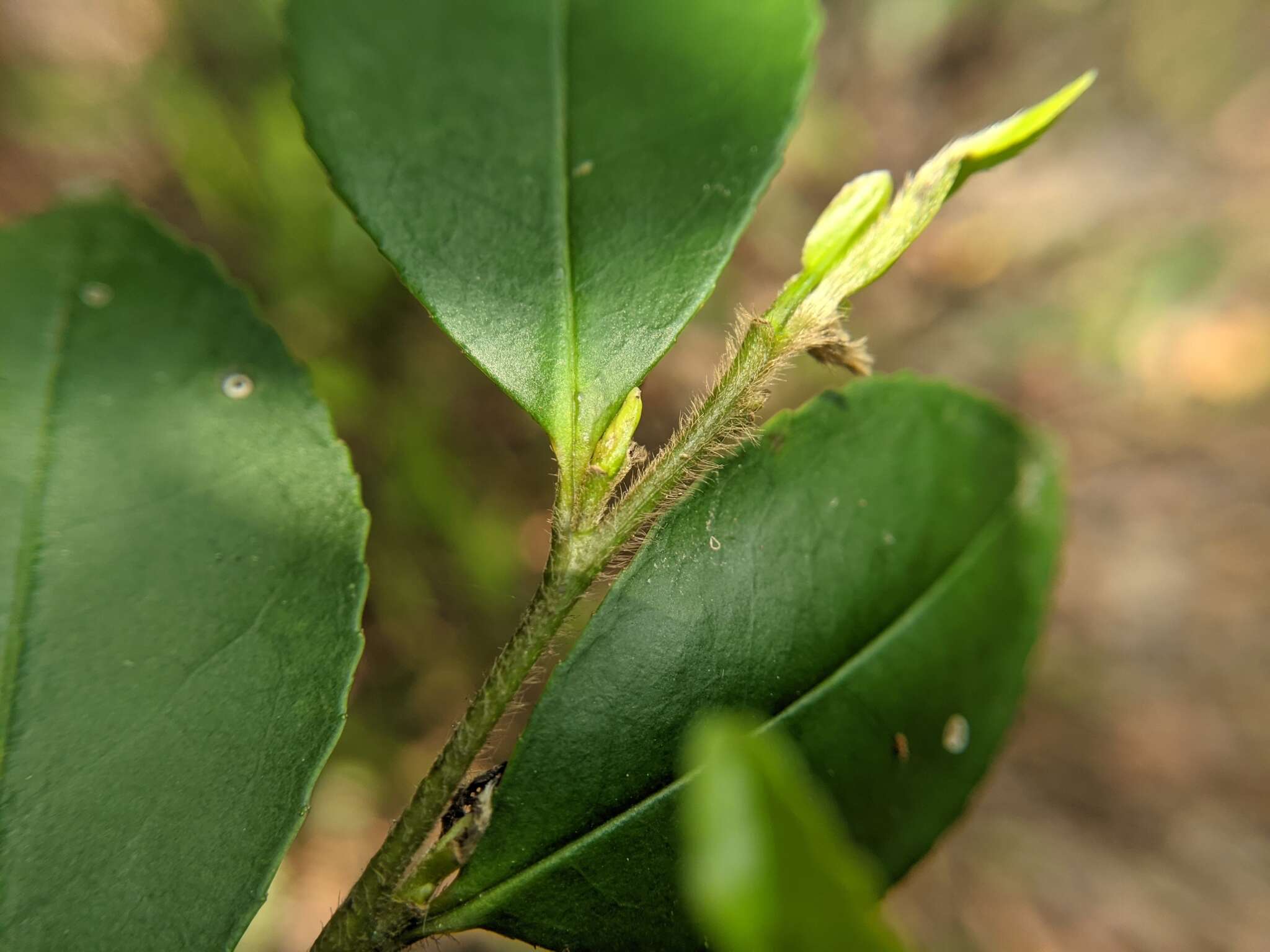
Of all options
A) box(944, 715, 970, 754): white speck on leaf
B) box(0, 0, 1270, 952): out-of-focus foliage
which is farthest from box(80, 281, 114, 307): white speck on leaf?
box(0, 0, 1270, 952): out-of-focus foliage

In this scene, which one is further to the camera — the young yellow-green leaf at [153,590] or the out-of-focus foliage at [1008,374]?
the out-of-focus foliage at [1008,374]

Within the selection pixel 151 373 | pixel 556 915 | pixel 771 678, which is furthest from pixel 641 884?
pixel 151 373

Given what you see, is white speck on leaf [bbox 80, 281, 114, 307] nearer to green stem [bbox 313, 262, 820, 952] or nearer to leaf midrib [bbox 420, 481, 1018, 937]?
green stem [bbox 313, 262, 820, 952]

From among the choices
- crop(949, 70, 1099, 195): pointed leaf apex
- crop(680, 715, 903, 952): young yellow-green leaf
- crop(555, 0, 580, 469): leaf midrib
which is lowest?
crop(680, 715, 903, 952): young yellow-green leaf

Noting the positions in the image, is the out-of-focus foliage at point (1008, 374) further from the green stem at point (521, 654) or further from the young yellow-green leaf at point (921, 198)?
the young yellow-green leaf at point (921, 198)

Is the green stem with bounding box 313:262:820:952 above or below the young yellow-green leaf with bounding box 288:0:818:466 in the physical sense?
below

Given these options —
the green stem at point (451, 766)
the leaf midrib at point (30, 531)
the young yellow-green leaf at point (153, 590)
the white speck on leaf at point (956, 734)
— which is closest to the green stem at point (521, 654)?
the green stem at point (451, 766)

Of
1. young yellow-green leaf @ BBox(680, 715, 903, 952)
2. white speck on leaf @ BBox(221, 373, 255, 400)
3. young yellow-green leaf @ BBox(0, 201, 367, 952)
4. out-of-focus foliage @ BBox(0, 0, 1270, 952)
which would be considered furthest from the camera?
out-of-focus foliage @ BBox(0, 0, 1270, 952)
